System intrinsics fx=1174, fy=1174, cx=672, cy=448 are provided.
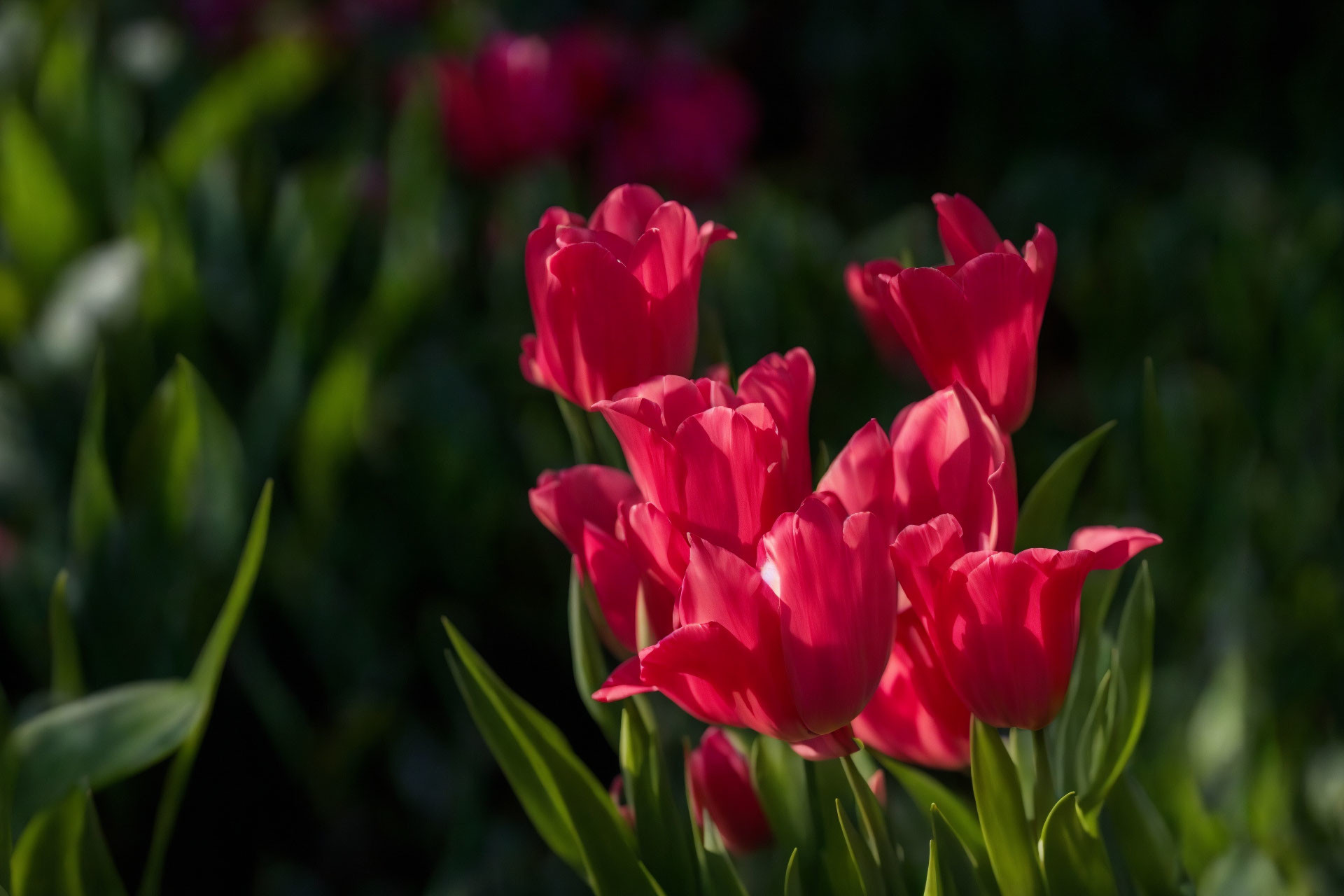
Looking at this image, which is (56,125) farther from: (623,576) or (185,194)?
(623,576)

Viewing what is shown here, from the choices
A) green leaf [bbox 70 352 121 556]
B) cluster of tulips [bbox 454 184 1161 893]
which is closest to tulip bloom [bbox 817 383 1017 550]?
cluster of tulips [bbox 454 184 1161 893]

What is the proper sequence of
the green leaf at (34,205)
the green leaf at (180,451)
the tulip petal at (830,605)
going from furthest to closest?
1. the green leaf at (34,205)
2. the green leaf at (180,451)
3. the tulip petal at (830,605)

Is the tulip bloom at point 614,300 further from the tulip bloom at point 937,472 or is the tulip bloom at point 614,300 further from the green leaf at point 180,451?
the green leaf at point 180,451

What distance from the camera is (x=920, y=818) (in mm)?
525

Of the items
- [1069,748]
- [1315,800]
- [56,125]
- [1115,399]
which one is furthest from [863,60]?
[1069,748]

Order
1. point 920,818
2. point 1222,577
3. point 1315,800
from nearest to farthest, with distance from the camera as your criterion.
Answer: point 920,818
point 1315,800
point 1222,577

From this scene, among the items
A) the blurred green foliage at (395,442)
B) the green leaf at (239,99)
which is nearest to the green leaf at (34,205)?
the blurred green foliage at (395,442)

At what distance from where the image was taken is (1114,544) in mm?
269

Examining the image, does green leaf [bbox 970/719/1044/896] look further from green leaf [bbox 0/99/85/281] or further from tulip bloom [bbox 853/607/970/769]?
green leaf [bbox 0/99/85/281]

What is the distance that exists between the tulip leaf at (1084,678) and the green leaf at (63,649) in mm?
378

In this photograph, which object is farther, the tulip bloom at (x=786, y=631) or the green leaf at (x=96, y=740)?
the green leaf at (x=96, y=740)

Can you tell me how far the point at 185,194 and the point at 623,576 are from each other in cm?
90

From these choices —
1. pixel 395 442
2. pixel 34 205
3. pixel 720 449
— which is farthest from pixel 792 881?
pixel 34 205

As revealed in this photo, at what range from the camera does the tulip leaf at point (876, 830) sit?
29 cm
